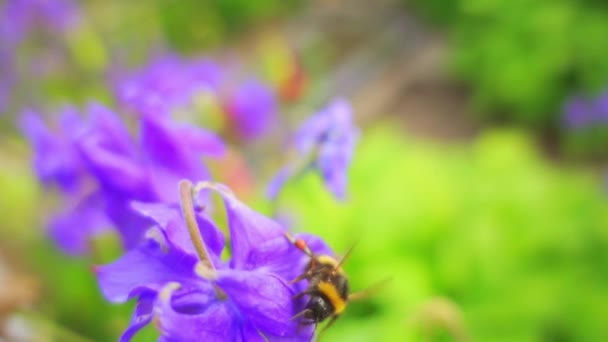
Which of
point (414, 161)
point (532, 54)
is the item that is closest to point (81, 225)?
point (414, 161)

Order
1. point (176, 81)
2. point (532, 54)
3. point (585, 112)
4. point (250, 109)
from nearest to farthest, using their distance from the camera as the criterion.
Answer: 1. point (176, 81)
2. point (250, 109)
3. point (585, 112)
4. point (532, 54)

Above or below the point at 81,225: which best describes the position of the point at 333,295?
below

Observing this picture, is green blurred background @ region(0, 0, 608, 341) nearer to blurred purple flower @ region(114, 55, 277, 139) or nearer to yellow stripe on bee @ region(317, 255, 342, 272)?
blurred purple flower @ region(114, 55, 277, 139)

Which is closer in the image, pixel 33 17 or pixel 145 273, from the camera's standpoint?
pixel 145 273

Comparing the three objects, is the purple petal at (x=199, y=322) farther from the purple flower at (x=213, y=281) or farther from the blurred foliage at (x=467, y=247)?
the blurred foliage at (x=467, y=247)

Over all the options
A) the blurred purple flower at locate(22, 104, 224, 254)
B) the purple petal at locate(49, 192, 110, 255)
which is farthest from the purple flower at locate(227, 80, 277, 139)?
the blurred purple flower at locate(22, 104, 224, 254)

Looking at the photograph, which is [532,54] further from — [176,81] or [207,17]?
[176,81]

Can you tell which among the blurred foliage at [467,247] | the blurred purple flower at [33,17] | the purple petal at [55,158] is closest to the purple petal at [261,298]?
the purple petal at [55,158]
